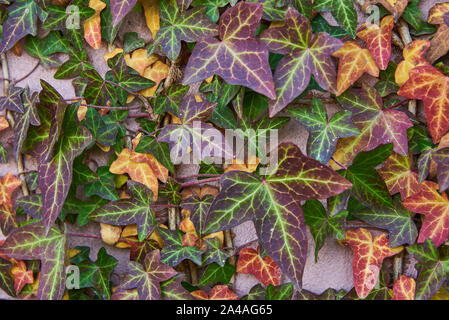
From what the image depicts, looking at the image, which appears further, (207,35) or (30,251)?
(30,251)

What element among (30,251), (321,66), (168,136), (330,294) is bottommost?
(330,294)

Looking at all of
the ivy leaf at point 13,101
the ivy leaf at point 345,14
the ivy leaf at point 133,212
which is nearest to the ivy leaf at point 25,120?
the ivy leaf at point 13,101

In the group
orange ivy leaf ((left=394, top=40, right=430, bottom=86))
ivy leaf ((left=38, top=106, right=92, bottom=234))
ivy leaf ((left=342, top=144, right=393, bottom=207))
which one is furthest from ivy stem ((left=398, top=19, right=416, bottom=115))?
ivy leaf ((left=38, top=106, right=92, bottom=234))

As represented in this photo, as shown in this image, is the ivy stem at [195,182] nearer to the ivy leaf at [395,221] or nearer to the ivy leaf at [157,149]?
the ivy leaf at [157,149]

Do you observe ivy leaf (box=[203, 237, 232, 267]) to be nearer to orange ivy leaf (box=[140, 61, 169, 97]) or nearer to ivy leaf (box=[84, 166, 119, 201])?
ivy leaf (box=[84, 166, 119, 201])

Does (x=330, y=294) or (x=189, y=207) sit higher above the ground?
(x=189, y=207)

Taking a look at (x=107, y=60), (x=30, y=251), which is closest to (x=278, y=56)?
(x=107, y=60)

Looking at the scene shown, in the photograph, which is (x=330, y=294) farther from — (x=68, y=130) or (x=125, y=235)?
(x=68, y=130)
